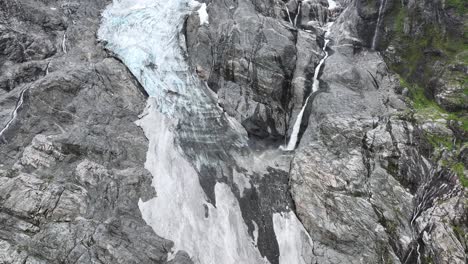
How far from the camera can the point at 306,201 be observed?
2206 cm

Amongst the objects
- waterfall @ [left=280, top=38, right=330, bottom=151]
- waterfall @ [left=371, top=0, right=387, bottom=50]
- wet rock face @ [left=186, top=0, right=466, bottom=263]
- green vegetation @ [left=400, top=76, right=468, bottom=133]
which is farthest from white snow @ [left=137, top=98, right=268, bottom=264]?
waterfall @ [left=371, top=0, right=387, bottom=50]

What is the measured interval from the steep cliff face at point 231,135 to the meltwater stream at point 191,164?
0.36 feet

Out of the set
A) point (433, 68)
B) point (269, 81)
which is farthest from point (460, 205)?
point (269, 81)

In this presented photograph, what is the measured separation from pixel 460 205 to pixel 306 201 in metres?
8.52

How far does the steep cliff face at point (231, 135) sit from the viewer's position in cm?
1784

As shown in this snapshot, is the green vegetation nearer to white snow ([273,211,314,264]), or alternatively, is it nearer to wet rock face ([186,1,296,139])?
wet rock face ([186,1,296,139])

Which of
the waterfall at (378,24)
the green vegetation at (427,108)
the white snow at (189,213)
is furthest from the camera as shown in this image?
the waterfall at (378,24)

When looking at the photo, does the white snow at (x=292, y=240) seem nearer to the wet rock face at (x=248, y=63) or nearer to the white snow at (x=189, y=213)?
the white snow at (x=189, y=213)

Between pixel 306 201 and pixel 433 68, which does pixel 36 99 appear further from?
pixel 433 68

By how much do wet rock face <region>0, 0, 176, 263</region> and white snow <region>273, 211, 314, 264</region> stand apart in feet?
24.7

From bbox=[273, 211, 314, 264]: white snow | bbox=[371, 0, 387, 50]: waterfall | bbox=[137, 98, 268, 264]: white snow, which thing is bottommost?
bbox=[273, 211, 314, 264]: white snow

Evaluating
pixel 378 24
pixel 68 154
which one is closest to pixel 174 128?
pixel 68 154

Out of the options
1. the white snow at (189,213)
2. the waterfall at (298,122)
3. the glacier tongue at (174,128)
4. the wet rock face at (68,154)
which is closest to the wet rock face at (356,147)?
the waterfall at (298,122)

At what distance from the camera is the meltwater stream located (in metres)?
19.1
